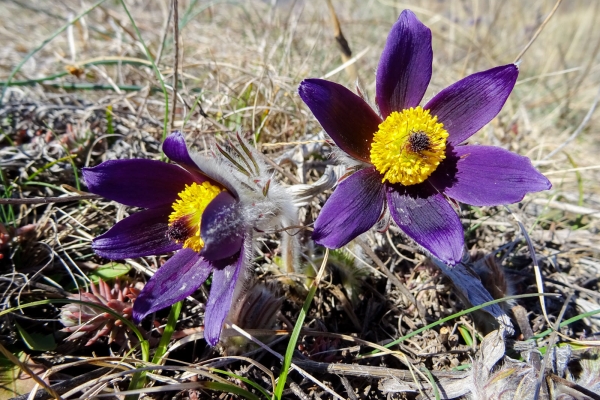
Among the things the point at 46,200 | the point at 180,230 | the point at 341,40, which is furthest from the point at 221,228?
the point at 341,40

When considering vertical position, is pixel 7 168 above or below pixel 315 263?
above

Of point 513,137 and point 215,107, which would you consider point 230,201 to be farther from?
point 513,137

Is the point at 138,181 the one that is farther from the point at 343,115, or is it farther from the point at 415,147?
the point at 415,147

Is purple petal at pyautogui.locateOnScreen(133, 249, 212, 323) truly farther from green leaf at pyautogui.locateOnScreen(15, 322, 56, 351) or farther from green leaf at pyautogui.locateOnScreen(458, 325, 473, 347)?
green leaf at pyautogui.locateOnScreen(458, 325, 473, 347)

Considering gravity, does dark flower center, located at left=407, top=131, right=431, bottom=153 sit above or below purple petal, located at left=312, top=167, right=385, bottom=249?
above

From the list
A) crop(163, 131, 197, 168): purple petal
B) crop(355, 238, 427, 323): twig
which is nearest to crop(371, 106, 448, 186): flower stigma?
crop(355, 238, 427, 323): twig

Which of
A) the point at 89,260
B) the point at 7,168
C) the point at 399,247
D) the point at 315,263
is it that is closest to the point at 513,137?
the point at 399,247
